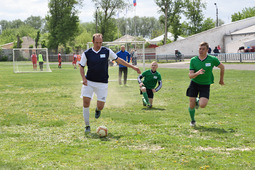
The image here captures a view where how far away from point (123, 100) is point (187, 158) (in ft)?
25.0

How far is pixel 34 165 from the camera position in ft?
16.4

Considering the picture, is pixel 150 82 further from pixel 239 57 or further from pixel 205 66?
pixel 239 57

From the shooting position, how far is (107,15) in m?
74.1

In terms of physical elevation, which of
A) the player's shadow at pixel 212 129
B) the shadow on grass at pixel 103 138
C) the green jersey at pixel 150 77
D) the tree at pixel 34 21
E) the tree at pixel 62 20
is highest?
the tree at pixel 34 21

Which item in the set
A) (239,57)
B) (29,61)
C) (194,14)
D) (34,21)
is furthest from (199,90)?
(34,21)

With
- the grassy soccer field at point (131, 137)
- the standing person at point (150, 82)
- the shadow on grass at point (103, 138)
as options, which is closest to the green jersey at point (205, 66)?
the grassy soccer field at point (131, 137)

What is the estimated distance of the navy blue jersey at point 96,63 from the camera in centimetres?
739

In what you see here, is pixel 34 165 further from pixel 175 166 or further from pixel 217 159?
pixel 217 159

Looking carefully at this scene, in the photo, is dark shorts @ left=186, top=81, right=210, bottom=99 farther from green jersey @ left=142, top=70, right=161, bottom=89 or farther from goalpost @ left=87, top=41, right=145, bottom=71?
goalpost @ left=87, top=41, right=145, bottom=71

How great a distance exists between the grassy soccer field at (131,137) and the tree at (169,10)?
54.5 meters

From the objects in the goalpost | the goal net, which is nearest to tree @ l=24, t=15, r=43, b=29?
the goal net

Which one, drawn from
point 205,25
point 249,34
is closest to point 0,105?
point 249,34

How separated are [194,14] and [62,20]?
96.7 ft

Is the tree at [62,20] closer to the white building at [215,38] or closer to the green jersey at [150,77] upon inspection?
the white building at [215,38]
